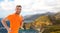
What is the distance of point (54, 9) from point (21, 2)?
1.23ft

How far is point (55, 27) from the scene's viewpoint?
84.0 inches

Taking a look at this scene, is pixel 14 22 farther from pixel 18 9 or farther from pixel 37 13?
pixel 37 13

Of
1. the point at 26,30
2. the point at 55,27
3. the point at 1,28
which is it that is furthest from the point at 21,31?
the point at 55,27

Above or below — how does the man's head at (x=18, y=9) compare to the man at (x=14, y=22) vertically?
above

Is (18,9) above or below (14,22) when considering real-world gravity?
above

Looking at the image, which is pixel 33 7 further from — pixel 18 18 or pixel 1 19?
pixel 1 19

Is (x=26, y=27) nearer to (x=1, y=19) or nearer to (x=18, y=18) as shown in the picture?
(x=18, y=18)

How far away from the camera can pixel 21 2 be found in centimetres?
216

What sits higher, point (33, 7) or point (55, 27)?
point (33, 7)

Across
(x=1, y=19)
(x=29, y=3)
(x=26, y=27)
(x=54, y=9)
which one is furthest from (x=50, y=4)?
(x=1, y=19)

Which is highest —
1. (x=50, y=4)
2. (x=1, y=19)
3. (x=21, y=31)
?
(x=50, y=4)

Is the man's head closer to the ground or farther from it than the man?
farther from it

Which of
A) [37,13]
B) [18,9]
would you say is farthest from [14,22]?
[37,13]

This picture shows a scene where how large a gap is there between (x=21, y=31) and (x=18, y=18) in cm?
15
